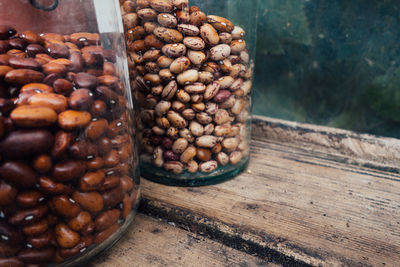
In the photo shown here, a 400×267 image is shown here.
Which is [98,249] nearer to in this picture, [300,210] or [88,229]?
[88,229]

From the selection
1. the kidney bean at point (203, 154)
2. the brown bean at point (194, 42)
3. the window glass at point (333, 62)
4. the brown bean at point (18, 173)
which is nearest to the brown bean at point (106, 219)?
the brown bean at point (18, 173)

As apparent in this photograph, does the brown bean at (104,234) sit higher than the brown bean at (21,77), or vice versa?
the brown bean at (21,77)

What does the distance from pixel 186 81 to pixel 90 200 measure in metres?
0.27

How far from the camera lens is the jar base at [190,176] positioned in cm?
61

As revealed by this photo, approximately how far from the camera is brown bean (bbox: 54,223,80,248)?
0.37m

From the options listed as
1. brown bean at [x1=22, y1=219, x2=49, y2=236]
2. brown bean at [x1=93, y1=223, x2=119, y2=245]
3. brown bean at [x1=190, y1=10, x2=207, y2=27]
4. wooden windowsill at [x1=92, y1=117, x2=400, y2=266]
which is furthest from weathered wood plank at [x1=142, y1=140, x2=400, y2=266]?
brown bean at [x1=190, y1=10, x2=207, y2=27]

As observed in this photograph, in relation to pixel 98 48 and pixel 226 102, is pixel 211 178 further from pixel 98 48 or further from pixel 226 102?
pixel 98 48

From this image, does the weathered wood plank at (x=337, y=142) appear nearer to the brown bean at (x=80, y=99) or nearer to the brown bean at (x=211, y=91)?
the brown bean at (x=211, y=91)

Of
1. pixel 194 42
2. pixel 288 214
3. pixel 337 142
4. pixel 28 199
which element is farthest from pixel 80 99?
pixel 337 142

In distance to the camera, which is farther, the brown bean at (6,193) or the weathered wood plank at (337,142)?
the weathered wood plank at (337,142)

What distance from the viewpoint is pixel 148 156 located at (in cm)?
63

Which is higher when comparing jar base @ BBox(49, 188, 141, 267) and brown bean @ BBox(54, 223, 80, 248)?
brown bean @ BBox(54, 223, 80, 248)

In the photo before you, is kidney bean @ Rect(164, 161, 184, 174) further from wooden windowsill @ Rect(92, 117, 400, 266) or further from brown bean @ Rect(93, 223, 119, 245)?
brown bean @ Rect(93, 223, 119, 245)

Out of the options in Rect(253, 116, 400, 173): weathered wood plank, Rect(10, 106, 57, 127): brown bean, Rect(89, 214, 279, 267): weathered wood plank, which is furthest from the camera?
Rect(253, 116, 400, 173): weathered wood plank
